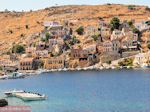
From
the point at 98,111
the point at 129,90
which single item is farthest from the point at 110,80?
the point at 98,111

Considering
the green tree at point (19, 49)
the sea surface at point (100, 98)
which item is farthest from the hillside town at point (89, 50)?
the sea surface at point (100, 98)

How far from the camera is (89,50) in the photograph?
590 ft

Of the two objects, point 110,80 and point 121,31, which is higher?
point 121,31

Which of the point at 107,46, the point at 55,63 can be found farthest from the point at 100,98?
the point at 55,63

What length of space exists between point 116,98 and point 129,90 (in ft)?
43.7

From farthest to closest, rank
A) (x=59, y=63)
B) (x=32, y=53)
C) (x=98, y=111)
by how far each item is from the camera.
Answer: (x=32, y=53) → (x=59, y=63) → (x=98, y=111)

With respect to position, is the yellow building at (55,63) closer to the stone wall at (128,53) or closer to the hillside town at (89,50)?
the hillside town at (89,50)

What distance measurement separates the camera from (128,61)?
169750 mm

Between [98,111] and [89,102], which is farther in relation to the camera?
[89,102]

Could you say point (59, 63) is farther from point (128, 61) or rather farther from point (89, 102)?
point (89, 102)

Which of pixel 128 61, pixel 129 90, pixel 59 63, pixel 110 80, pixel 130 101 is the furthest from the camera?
pixel 59 63

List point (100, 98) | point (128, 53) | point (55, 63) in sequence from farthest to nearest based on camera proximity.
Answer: point (55, 63) < point (128, 53) < point (100, 98)

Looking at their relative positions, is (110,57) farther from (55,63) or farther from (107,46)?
(55,63)

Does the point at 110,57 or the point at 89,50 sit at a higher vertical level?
the point at 89,50
